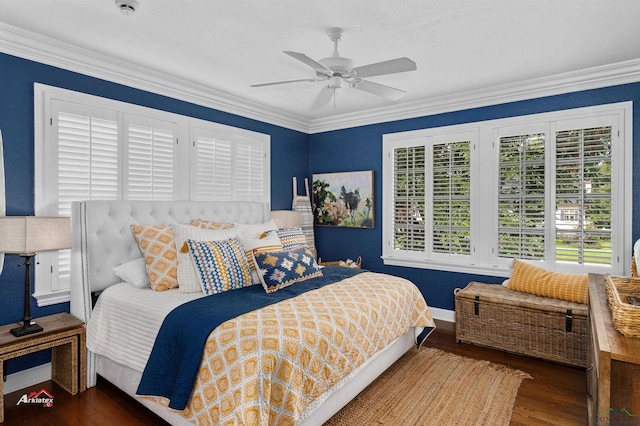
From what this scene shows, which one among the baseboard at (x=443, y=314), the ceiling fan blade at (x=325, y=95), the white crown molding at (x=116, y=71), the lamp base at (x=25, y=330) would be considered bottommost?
the baseboard at (x=443, y=314)

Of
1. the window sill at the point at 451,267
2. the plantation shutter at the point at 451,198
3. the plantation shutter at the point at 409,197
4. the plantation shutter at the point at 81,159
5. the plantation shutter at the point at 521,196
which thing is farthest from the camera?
the plantation shutter at the point at 409,197

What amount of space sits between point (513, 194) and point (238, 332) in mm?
3244

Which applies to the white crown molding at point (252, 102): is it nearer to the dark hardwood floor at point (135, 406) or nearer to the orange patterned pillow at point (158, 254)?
the orange patterned pillow at point (158, 254)

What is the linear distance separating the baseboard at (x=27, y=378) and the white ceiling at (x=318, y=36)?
2.36 meters

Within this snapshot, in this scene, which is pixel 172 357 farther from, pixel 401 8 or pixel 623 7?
pixel 623 7

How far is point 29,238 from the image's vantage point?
244cm

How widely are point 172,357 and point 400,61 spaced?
2234 mm

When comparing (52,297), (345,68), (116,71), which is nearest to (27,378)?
(52,297)

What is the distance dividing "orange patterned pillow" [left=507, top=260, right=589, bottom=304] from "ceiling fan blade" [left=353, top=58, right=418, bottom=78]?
233 centimetres

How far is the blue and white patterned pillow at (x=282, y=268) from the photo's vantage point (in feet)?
9.00

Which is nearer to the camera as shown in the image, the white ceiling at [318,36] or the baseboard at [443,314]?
the white ceiling at [318,36]

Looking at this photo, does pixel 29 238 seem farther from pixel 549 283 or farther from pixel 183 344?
pixel 549 283

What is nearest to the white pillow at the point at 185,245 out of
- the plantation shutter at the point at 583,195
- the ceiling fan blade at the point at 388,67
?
the ceiling fan blade at the point at 388,67

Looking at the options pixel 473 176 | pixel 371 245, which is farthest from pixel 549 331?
pixel 371 245
